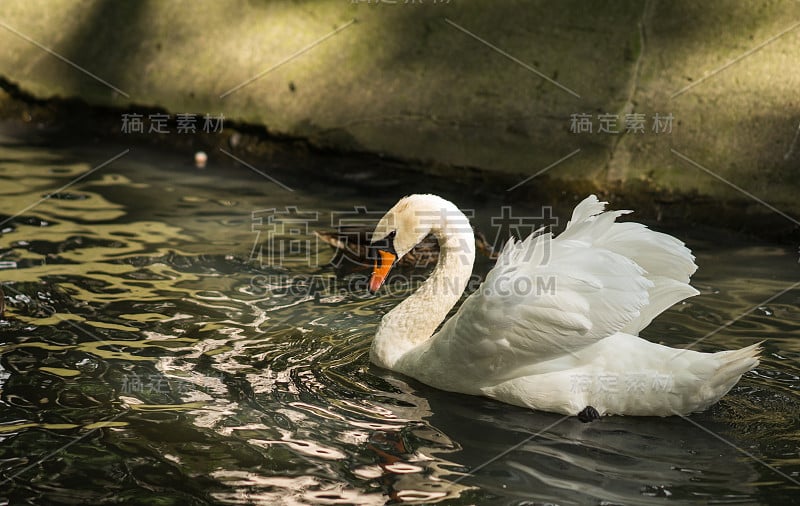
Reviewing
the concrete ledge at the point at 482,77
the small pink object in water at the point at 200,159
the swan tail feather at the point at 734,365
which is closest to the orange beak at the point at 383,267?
the swan tail feather at the point at 734,365

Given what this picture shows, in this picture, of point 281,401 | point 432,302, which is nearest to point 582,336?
point 432,302

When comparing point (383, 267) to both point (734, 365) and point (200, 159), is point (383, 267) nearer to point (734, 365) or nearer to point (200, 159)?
point (734, 365)

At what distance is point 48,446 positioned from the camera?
181 inches

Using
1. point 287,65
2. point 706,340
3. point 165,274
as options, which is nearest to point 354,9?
point 287,65

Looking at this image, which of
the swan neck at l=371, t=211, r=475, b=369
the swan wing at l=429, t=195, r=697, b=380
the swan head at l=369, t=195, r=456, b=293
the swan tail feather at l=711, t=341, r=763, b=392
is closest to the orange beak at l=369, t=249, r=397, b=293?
the swan head at l=369, t=195, r=456, b=293

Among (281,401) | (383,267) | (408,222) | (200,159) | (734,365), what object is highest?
(200,159)

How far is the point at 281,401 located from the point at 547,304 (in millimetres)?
1427

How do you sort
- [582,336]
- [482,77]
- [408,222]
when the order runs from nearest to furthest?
[582,336] < [408,222] < [482,77]

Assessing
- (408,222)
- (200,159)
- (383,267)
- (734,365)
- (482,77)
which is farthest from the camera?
(200,159)

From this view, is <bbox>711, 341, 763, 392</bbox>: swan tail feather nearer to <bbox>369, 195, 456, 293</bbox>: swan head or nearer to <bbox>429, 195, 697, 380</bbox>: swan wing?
<bbox>429, 195, 697, 380</bbox>: swan wing

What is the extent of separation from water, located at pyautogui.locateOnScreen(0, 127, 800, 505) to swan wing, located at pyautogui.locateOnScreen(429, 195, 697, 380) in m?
0.31

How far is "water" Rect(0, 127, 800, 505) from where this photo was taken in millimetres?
4348

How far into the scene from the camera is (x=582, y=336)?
4922 mm

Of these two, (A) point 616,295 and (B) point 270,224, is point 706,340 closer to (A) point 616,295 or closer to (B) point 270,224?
(A) point 616,295
